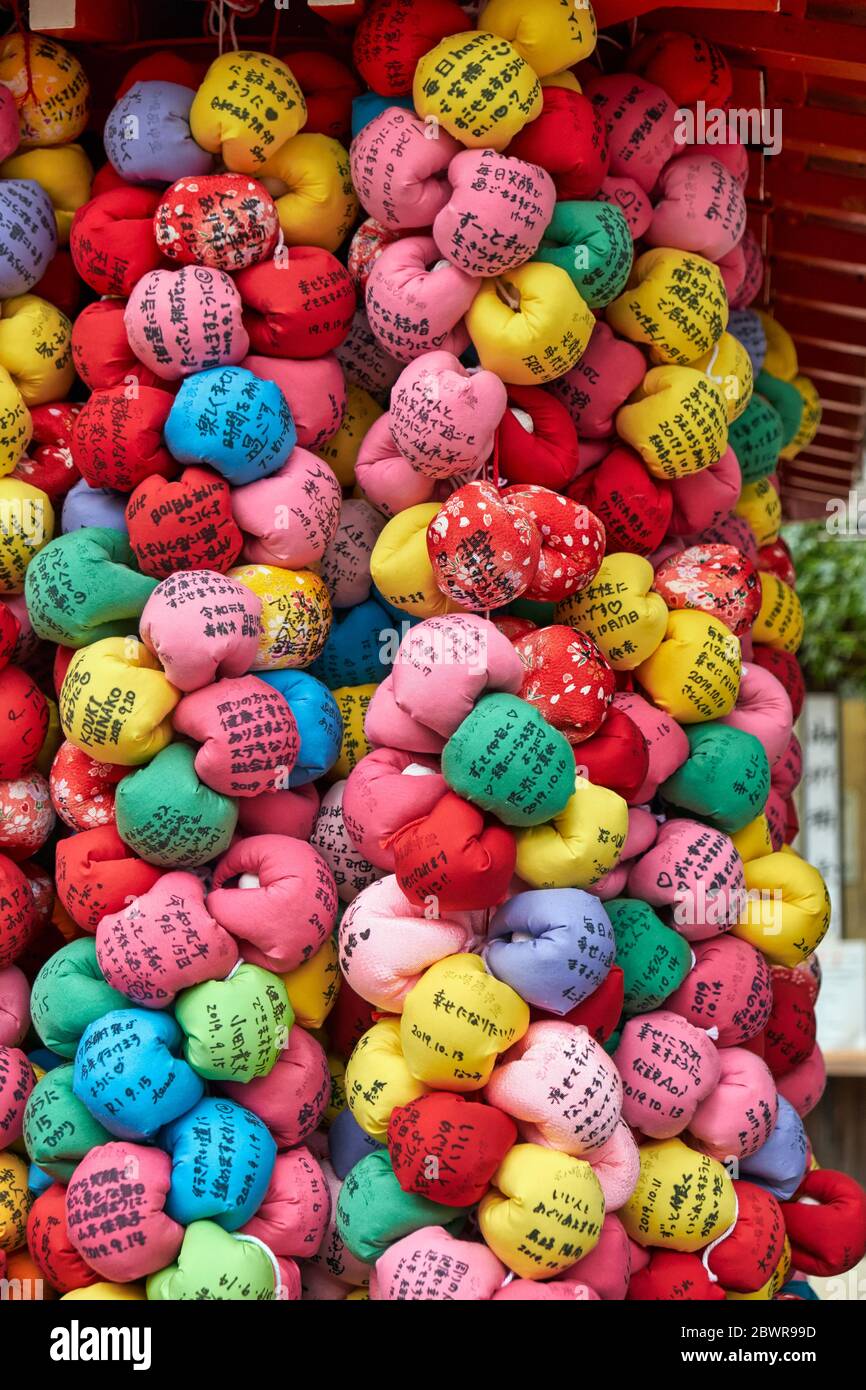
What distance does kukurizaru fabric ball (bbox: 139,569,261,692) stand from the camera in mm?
1703

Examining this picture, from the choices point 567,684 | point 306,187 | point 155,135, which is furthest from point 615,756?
point 155,135

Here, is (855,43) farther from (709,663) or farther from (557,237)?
(709,663)

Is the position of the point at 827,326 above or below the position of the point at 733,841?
above

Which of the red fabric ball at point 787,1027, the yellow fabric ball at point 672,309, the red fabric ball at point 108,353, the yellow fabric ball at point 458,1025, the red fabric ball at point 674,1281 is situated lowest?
the red fabric ball at point 674,1281

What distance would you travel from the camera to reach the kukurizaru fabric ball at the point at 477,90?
1.77m

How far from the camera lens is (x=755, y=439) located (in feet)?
7.61

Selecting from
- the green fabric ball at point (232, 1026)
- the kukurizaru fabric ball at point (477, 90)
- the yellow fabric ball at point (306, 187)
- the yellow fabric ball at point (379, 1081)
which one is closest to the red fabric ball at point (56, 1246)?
the green fabric ball at point (232, 1026)

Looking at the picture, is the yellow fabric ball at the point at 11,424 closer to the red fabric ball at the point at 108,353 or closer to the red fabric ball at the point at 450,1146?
the red fabric ball at the point at 108,353

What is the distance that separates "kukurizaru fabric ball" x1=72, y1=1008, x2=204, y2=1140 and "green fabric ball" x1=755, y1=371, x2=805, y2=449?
139 centimetres

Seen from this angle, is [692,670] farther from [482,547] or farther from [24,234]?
[24,234]

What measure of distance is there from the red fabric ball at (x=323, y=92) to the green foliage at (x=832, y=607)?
12.0ft

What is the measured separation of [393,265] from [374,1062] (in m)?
0.90

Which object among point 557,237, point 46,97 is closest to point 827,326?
point 557,237
